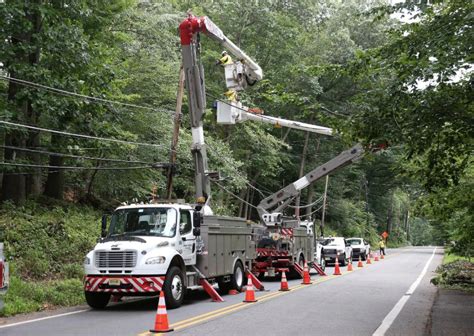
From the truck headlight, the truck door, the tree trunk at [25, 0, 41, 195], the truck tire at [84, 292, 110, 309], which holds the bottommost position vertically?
the truck tire at [84, 292, 110, 309]

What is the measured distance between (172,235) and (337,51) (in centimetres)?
3109

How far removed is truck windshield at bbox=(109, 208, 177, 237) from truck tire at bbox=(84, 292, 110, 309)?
1.58m

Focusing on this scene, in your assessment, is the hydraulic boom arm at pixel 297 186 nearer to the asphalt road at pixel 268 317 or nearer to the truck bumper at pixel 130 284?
the asphalt road at pixel 268 317

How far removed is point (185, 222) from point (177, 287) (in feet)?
6.11

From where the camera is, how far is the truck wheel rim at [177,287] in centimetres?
1264

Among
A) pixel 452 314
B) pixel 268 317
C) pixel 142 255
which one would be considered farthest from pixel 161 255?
pixel 452 314

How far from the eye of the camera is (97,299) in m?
12.7

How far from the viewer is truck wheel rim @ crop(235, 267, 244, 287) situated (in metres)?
16.6

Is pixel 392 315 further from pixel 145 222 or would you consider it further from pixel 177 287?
pixel 145 222

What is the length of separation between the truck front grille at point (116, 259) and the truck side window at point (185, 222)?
1.75 m

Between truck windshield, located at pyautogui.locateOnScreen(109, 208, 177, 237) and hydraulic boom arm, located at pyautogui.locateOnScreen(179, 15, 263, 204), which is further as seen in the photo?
hydraulic boom arm, located at pyautogui.locateOnScreen(179, 15, 263, 204)

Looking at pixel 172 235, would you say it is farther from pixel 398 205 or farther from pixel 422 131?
pixel 398 205

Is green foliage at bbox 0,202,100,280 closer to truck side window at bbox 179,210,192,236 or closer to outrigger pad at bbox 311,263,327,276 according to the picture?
truck side window at bbox 179,210,192,236

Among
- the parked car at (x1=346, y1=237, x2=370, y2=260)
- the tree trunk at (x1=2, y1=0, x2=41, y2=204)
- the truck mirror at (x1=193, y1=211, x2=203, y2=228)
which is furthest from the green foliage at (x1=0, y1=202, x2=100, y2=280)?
the parked car at (x1=346, y1=237, x2=370, y2=260)
